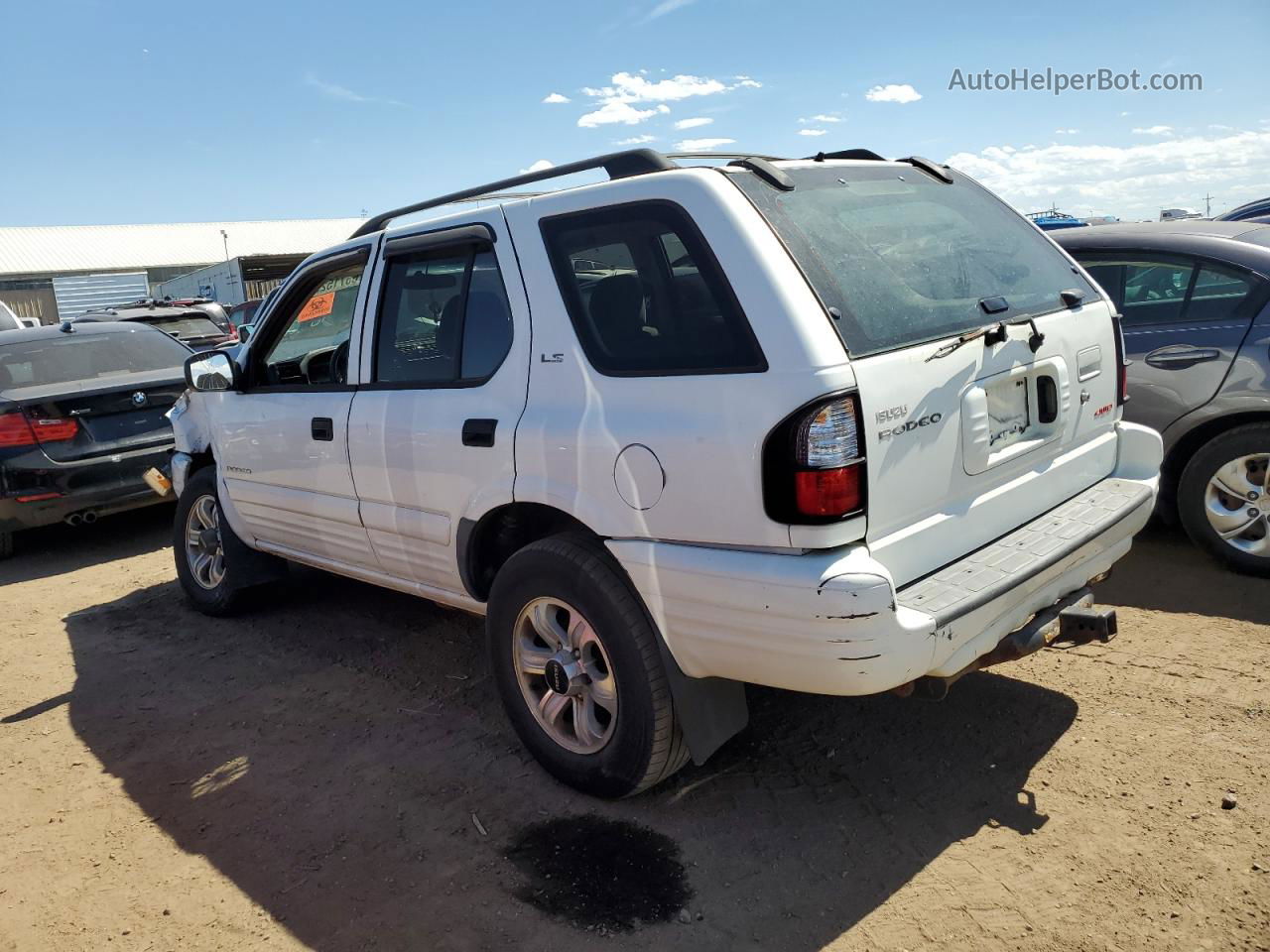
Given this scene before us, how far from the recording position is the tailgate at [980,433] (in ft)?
8.66

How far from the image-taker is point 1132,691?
3.70m

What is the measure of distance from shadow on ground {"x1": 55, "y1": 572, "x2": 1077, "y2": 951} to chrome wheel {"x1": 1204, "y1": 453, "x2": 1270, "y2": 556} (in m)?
1.65

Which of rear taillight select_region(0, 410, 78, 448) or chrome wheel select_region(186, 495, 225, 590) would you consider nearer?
chrome wheel select_region(186, 495, 225, 590)

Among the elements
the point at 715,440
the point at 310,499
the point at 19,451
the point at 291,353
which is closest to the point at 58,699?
the point at 310,499

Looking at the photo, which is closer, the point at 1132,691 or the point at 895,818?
the point at 895,818

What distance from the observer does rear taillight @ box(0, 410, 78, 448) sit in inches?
275

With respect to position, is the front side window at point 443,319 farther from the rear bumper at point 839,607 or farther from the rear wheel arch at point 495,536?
the rear bumper at point 839,607

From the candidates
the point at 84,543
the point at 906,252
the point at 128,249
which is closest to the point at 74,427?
the point at 84,543

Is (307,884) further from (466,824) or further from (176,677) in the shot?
(176,677)

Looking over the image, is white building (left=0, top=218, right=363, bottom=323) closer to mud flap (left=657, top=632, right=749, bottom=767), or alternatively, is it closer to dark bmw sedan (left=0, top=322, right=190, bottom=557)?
dark bmw sedan (left=0, top=322, right=190, bottom=557)

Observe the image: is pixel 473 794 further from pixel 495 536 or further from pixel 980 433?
pixel 980 433

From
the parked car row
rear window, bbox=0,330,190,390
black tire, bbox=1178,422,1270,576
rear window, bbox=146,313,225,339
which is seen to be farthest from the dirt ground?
rear window, bbox=146,313,225,339

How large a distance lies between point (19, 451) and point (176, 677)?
3304 millimetres

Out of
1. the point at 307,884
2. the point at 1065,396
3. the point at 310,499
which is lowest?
the point at 307,884
